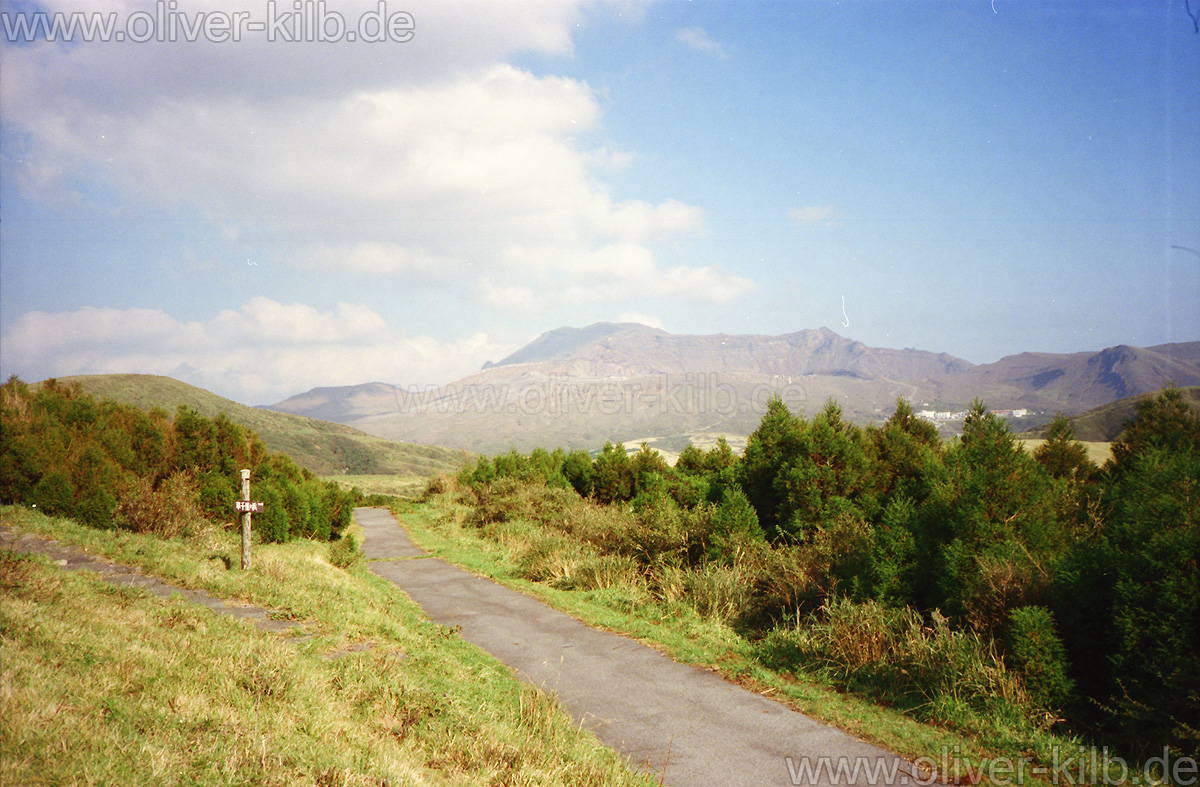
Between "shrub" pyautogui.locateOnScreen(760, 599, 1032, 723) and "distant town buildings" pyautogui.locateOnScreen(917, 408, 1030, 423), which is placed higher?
"distant town buildings" pyautogui.locateOnScreen(917, 408, 1030, 423)

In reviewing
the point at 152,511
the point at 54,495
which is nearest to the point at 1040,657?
the point at 152,511

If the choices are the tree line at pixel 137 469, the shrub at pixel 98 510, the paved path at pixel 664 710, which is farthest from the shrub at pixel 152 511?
the paved path at pixel 664 710

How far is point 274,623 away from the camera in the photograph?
757cm

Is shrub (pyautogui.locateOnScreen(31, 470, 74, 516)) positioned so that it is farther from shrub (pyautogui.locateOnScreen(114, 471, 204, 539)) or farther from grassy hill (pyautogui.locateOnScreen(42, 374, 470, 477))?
grassy hill (pyautogui.locateOnScreen(42, 374, 470, 477))

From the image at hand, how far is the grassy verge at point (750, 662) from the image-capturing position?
16.6ft

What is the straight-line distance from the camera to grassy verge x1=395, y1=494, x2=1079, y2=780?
16.6ft

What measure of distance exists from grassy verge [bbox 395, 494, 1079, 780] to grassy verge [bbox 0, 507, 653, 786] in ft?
7.56

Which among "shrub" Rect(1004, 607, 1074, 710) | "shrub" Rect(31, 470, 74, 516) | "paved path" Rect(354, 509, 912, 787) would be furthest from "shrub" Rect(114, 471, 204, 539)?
"shrub" Rect(1004, 607, 1074, 710)

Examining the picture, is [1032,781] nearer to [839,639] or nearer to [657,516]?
[839,639]

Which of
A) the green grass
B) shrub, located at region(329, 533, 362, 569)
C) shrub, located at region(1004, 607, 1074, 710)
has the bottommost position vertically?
the green grass

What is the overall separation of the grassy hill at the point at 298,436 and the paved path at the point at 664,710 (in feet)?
299

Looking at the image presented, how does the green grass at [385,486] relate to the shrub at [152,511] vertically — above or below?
below

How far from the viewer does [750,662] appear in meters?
7.67

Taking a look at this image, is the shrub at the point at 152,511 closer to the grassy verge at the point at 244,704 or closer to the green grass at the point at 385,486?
the grassy verge at the point at 244,704
